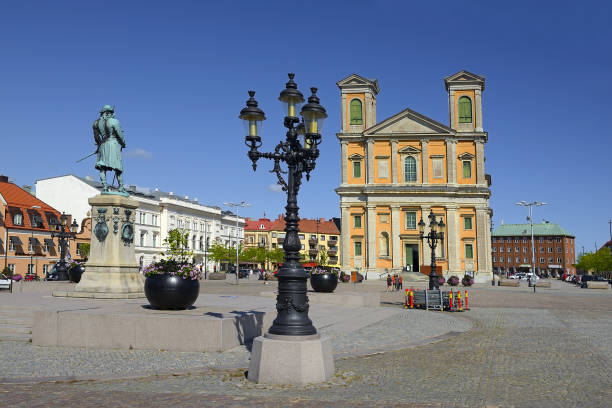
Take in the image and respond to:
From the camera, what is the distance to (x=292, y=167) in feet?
29.4

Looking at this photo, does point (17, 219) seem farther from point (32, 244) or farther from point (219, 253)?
point (219, 253)

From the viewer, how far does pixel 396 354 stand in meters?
10.7

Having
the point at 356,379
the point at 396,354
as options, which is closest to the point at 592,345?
the point at 396,354

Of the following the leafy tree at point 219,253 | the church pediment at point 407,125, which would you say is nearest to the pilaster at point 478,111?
the church pediment at point 407,125

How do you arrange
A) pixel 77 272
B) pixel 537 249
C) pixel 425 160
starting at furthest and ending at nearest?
pixel 537 249 < pixel 425 160 < pixel 77 272

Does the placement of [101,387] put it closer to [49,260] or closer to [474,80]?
[49,260]

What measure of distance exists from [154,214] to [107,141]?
69221mm

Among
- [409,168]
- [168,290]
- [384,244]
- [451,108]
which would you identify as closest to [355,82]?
[451,108]

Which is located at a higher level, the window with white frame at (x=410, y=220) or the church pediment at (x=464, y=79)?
the church pediment at (x=464, y=79)

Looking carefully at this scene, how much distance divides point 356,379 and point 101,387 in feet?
12.1

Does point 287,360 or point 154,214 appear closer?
point 287,360

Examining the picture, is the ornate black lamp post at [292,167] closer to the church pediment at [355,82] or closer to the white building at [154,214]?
the white building at [154,214]

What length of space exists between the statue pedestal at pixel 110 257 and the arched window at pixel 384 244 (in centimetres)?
4910

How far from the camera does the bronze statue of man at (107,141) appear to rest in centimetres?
1769
